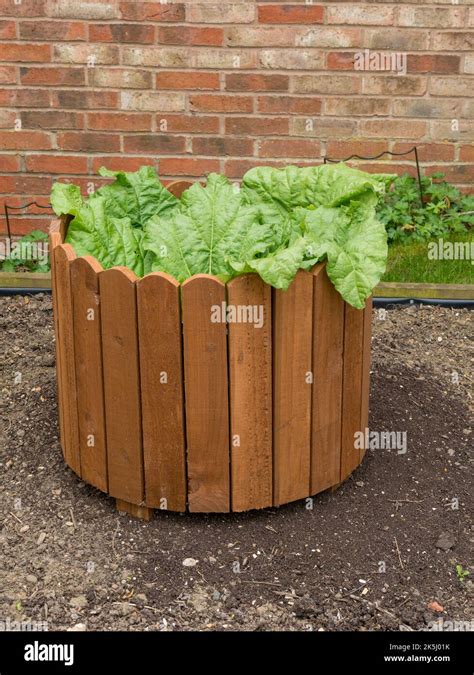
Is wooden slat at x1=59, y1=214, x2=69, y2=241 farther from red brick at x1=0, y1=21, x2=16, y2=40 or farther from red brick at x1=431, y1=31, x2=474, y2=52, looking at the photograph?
red brick at x1=431, y1=31, x2=474, y2=52

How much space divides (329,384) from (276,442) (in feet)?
0.78

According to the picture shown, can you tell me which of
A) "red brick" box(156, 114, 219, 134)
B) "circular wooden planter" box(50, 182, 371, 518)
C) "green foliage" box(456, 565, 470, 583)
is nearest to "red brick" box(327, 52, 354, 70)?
"red brick" box(156, 114, 219, 134)

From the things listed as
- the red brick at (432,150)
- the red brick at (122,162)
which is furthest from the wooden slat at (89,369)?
the red brick at (432,150)

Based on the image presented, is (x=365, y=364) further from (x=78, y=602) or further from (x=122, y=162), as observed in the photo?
(x=122, y=162)

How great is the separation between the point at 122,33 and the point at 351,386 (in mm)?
2594

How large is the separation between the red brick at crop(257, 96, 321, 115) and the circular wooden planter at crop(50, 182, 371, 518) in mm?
→ 2160

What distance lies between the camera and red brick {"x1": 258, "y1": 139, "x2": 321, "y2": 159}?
16.5 ft

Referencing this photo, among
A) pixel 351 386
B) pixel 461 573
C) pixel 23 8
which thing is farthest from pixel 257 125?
pixel 461 573

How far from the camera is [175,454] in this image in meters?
2.90

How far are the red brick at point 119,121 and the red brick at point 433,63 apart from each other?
1326mm

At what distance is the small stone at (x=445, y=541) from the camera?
2996mm

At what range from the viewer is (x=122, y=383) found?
2.88 metres

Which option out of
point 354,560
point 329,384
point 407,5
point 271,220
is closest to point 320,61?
point 407,5

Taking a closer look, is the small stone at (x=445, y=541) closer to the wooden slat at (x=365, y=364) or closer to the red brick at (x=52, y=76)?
the wooden slat at (x=365, y=364)
